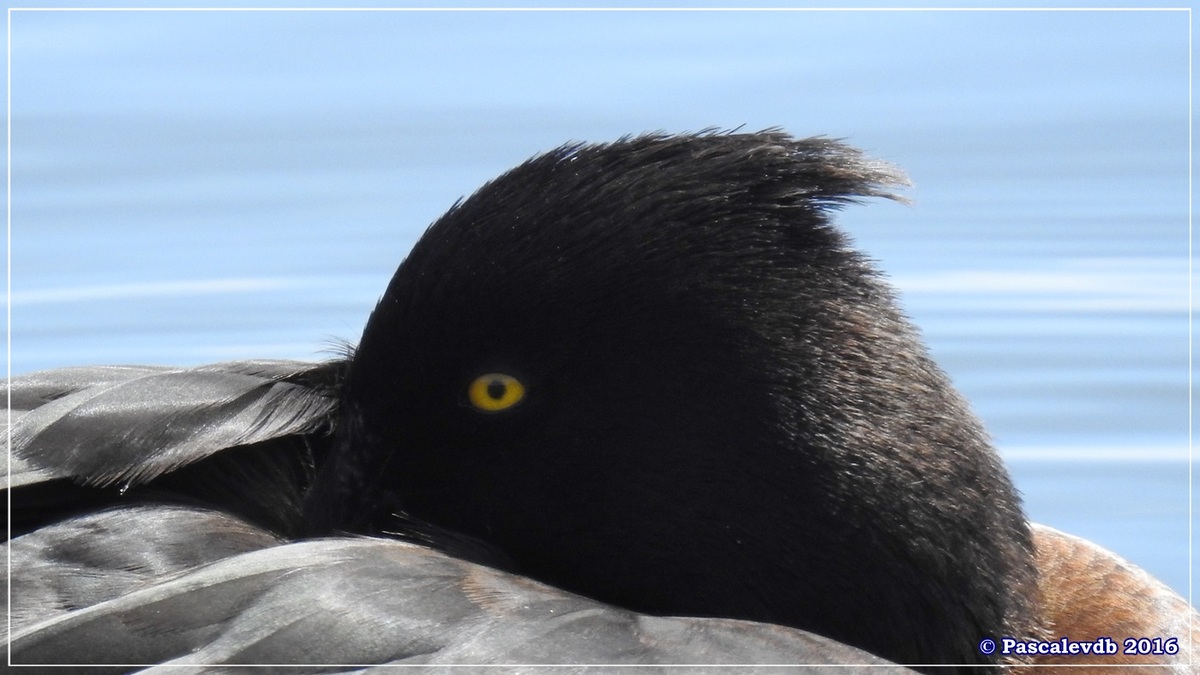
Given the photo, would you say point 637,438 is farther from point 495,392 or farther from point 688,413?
point 495,392

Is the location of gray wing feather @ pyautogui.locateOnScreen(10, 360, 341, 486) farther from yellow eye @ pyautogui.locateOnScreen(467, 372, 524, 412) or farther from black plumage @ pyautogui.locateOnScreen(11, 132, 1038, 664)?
yellow eye @ pyautogui.locateOnScreen(467, 372, 524, 412)

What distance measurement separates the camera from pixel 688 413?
9.67 ft

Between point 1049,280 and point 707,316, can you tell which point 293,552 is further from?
point 1049,280

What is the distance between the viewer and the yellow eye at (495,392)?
118 inches

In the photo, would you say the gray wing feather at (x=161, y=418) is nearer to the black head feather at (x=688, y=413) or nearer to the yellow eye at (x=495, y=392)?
the black head feather at (x=688, y=413)

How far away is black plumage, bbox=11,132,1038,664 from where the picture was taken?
2.92 metres

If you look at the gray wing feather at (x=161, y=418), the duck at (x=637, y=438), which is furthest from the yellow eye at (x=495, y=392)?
the gray wing feather at (x=161, y=418)

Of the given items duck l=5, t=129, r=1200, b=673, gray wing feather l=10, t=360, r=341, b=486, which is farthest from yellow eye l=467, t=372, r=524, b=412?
gray wing feather l=10, t=360, r=341, b=486

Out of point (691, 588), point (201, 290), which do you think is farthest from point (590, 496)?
point (201, 290)

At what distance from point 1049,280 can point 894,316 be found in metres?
3.51

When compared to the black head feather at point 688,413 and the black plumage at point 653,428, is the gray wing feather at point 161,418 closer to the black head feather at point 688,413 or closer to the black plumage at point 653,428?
the black plumage at point 653,428

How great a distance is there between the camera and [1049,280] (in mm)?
6430

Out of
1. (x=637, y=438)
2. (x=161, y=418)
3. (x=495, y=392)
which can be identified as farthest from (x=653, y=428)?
(x=161, y=418)

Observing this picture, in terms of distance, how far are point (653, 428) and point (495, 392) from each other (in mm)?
272
